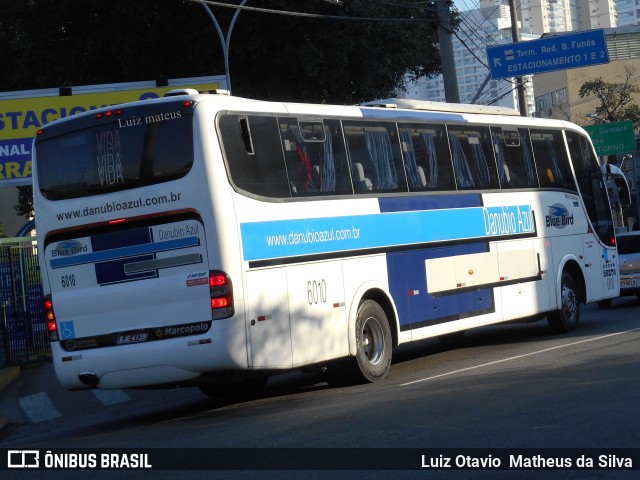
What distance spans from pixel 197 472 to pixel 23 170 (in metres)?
21.3

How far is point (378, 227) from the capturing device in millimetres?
14031

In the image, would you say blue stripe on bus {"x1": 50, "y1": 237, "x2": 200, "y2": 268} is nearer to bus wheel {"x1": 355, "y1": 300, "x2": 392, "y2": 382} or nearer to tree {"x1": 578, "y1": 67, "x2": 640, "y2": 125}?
bus wheel {"x1": 355, "y1": 300, "x2": 392, "y2": 382}

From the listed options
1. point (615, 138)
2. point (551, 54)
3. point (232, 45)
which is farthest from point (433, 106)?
point (615, 138)

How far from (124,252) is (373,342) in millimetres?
3626

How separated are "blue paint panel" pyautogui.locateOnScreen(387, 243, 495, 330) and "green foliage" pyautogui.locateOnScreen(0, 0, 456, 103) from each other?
1697cm

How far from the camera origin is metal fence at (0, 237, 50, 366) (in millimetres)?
21172

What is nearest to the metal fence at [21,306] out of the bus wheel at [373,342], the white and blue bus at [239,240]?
the white and blue bus at [239,240]

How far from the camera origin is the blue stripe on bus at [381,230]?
1207 cm

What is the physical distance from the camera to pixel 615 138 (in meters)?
49.9

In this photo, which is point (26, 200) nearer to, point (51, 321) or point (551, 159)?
point (551, 159)

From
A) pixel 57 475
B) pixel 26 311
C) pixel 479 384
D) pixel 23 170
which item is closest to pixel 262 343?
pixel 479 384

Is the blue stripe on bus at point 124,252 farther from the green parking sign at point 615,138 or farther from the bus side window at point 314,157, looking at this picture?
the green parking sign at point 615,138

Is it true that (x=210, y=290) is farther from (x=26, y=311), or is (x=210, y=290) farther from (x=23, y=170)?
(x=23, y=170)

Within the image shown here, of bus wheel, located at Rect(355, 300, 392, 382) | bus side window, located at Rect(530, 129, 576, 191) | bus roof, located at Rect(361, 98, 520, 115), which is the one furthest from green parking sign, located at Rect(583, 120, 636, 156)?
bus wheel, located at Rect(355, 300, 392, 382)
